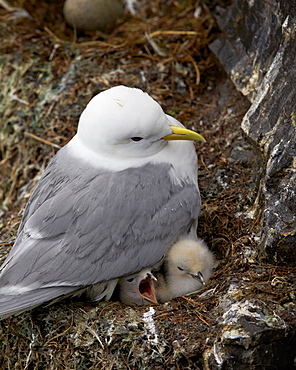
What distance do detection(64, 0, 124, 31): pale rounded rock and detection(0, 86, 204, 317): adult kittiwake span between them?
6.74 feet

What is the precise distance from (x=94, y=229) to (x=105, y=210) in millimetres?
120

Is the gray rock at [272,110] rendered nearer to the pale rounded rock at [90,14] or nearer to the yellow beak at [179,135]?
the yellow beak at [179,135]

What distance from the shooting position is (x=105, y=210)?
3.00 metres

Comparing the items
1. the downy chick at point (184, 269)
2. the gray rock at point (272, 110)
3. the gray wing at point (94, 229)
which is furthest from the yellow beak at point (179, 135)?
the downy chick at point (184, 269)

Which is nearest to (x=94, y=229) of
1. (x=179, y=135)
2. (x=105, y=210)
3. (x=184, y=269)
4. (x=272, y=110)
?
(x=105, y=210)

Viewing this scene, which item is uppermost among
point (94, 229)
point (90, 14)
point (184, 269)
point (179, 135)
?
point (90, 14)

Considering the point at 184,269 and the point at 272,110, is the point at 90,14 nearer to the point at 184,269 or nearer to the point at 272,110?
the point at 272,110

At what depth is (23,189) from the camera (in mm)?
4406

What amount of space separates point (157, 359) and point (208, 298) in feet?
1.40

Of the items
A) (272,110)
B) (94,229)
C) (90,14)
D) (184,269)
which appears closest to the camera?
(94,229)

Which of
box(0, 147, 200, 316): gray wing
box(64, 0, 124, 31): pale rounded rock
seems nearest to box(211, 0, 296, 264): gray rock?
box(0, 147, 200, 316): gray wing

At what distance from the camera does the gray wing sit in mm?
2902

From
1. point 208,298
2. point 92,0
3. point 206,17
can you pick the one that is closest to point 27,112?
point 92,0

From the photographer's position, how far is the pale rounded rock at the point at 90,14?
Result: 4.95 meters
